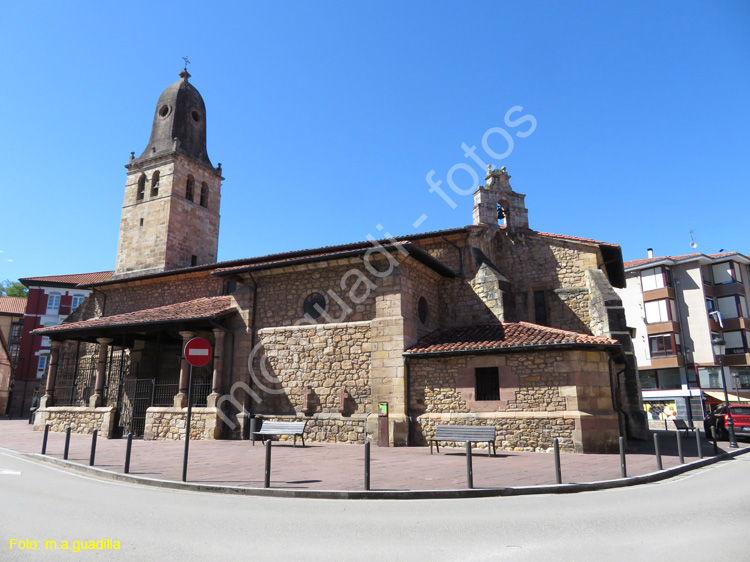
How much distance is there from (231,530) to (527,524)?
331 cm

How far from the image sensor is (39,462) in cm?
1122

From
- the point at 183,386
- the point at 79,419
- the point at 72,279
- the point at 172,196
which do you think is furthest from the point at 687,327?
the point at 72,279

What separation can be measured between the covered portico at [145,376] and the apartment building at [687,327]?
3036cm

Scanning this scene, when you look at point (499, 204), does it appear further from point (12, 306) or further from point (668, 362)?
point (12, 306)

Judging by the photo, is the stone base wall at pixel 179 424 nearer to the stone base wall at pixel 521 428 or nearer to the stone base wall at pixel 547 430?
the stone base wall at pixel 521 428

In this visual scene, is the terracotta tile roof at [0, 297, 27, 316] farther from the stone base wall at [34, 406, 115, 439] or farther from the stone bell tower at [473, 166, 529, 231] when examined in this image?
the stone bell tower at [473, 166, 529, 231]

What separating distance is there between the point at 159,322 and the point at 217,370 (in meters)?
2.77

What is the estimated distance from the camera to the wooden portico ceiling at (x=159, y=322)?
57.2 ft

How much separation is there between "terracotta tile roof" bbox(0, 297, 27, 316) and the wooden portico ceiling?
32.9 m

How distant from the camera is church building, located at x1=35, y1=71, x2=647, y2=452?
45.2 ft

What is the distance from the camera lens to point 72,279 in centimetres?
4016

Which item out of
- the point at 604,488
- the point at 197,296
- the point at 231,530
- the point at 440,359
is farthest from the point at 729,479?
the point at 197,296

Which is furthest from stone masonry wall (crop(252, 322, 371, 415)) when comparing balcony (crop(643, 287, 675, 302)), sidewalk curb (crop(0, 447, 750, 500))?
balcony (crop(643, 287, 675, 302))

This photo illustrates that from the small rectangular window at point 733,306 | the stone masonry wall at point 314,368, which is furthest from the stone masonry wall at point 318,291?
the small rectangular window at point 733,306
